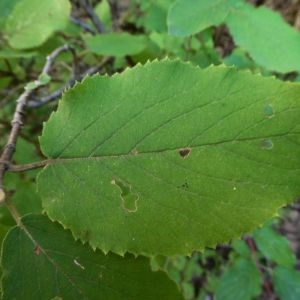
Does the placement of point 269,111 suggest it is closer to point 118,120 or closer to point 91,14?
point 118,120

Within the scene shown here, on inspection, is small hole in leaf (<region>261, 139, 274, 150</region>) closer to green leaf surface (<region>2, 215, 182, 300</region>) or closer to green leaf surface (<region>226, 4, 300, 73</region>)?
green leaf surface (<region>2, 215, 182, 300</region>)

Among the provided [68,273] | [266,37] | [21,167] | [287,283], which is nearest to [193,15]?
[266,37]

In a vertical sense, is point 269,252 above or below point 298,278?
above

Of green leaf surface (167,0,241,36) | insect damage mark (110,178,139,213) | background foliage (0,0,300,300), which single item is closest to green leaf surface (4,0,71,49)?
background foliage (0,0,300,300)

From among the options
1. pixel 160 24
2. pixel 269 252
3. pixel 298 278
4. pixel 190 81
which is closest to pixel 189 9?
pixel 160 24

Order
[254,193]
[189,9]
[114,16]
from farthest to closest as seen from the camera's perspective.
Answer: [114,16] → [189,9] → [254,193]

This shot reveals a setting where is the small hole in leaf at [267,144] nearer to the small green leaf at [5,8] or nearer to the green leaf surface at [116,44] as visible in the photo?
the green leaf surface at [116,44]

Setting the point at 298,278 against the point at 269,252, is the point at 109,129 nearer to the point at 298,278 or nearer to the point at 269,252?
the point at 269,252

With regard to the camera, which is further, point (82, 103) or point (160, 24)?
point (160, 24)
